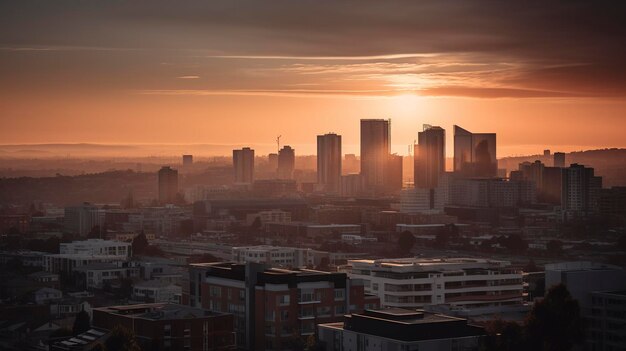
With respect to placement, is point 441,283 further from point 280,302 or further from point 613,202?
point 613,202

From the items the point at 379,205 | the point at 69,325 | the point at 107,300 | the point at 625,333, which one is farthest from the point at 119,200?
the point at 625,333

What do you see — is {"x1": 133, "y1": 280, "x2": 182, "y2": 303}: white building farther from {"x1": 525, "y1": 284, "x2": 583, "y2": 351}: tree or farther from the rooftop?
{"x1": 525, "y1": 284, "x2": 583, "y2": 351}: tree

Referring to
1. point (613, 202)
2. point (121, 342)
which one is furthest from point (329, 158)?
point (121, 342)

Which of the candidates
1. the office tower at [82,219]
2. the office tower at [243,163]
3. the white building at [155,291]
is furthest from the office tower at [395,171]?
the white building at [155,291]

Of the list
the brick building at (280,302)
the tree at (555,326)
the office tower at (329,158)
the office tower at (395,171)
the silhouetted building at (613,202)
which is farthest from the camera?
the office tower at (395,171)

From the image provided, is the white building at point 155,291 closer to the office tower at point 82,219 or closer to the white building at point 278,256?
the white building at point 278,256
